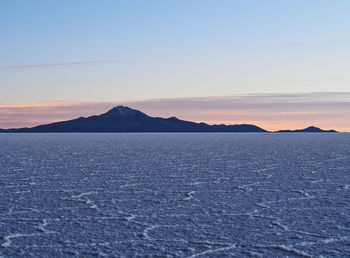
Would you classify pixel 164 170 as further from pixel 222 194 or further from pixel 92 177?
pixel 222 194

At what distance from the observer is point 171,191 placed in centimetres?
2719

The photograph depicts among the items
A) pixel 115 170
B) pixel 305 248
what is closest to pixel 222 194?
pixel 305 248

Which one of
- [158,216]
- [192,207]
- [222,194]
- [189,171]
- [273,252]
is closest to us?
[273,252]

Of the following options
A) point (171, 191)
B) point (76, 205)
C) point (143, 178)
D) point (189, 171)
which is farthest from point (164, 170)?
point (76, 205)

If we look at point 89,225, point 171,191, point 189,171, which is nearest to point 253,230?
point 89,225

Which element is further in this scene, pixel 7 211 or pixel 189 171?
pixel 189 171

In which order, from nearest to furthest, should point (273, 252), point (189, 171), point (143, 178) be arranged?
point (273, 252), point (143, 178), point (189, 171)

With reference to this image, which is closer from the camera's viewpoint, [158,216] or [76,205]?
[158,216]

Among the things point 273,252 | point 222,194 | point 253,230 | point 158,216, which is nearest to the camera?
point 273,252

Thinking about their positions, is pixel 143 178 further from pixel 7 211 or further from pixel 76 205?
pixel 7 211

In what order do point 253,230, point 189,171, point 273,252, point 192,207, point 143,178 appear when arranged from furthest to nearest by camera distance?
1. point 189,171
2. point 143,178
3. point 192,207
4. point 253,230
5. point 273,252

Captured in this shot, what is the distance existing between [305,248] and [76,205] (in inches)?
448

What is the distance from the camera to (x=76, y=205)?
22.2m

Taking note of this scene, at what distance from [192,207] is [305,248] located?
24.9 feet
